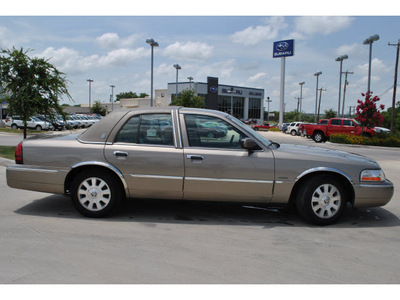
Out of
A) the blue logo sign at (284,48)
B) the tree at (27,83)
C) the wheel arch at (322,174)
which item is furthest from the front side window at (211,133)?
the blue logo sign at (284,48)

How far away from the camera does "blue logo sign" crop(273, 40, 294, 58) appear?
192ft

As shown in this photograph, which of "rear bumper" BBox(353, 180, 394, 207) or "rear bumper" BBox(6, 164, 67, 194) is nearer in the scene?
"rear bumper" BBox(353, 180, 394, 207)

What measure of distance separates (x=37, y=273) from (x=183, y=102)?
122 feet

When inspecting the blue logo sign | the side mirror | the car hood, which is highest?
the blue logo sign

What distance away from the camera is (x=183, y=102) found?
40125mm

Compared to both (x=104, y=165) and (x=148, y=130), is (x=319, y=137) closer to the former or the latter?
(x=148, y=130)

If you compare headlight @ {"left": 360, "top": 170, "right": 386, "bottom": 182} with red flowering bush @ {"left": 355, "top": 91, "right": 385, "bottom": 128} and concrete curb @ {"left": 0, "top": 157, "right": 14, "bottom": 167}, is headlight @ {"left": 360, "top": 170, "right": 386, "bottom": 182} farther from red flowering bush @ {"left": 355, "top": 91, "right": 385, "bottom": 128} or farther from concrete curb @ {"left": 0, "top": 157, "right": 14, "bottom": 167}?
red flowering bush @ {"left": 355, "top": 91, "right": 385, "bottom": 128}

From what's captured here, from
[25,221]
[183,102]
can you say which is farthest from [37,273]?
[183,102]

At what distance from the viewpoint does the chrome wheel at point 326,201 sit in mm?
4984

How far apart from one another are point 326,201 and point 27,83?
12.9 m

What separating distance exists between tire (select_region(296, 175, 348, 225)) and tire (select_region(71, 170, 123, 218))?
8.79 feet

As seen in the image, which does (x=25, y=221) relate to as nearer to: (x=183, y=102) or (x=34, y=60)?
(x=34, y=60)

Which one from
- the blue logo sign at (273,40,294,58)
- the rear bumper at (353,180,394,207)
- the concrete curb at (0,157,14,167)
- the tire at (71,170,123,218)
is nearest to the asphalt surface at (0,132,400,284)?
the tire at (71,170,123,218)

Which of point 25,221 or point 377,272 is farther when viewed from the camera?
point 25,221
